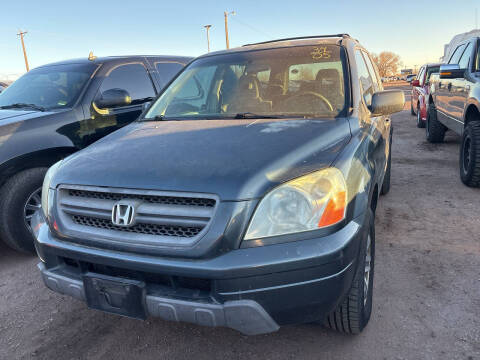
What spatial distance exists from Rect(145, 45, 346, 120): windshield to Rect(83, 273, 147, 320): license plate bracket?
1388 millimetres

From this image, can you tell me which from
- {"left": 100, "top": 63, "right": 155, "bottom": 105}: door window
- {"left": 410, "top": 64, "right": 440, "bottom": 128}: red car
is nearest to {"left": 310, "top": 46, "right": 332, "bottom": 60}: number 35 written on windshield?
{"left": 100, "top": 63, "right": 155, "bottom": 105}: door window

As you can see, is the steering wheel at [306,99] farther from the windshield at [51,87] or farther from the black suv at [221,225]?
the windshield at [51,87]

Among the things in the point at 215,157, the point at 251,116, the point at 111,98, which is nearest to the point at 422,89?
the point at 111,98

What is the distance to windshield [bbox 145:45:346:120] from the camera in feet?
8.64

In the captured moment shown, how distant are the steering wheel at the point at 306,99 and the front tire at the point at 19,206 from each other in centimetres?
235

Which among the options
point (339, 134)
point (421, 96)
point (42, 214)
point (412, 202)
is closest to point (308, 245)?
point (339, 134)

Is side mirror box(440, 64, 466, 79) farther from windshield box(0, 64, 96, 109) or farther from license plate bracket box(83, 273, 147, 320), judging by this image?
license plate bracket box(83, 273, 147, 320)

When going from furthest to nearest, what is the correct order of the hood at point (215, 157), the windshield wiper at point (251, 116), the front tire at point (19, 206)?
the front tire at point (19, 206)
the windshield wiper at point (251, 116)
the hood at point (215, 157)

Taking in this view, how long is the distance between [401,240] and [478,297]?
38.5 inches

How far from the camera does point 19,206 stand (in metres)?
3.35

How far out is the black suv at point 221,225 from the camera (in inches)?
63.4

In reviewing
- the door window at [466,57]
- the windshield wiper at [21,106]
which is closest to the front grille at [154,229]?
the windshield wiper at [21,106]

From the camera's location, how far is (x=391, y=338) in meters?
2.15

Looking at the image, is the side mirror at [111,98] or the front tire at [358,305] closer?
the front tire at [358,305]
